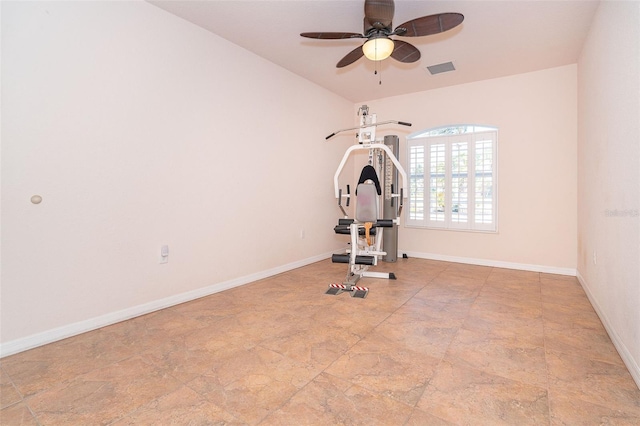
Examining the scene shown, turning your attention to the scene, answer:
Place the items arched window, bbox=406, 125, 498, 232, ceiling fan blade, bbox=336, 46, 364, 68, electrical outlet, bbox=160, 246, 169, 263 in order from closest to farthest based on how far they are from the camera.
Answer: ceiling fan blade, bbox=336, 46, 364, 68
electrical outlet, bbox=160, 246, 169, 263
arched window, bbox=406, 125, 498, 232

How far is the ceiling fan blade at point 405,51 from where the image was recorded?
2.72 m

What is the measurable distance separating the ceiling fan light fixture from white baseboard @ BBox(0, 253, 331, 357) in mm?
2819

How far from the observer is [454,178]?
500cm

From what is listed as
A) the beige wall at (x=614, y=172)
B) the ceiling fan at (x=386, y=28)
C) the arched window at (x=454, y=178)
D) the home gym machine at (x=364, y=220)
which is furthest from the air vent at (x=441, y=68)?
the ceiling fan at (x=386, y=28)

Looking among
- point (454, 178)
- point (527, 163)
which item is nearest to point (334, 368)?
point (454, 178)

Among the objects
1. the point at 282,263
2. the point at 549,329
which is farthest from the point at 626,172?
the point at 282,263

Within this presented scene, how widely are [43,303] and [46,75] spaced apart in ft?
5.53

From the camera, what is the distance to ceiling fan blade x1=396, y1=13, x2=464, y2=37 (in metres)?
2.22

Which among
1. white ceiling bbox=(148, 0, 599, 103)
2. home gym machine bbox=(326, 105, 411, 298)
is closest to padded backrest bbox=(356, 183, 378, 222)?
home gym machine bbox=(326, 105, 411, 298)

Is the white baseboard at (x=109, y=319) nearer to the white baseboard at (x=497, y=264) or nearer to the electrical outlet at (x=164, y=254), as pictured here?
the electrical outlet at (x=164, y=254)

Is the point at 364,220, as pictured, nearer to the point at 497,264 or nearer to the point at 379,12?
the point at 379,12

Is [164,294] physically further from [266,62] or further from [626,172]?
[626,172]

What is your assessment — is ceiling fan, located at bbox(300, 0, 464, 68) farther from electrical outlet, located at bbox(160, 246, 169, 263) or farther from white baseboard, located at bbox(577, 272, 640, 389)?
white baseboard, located at bbox(577, 272, 640, 389)

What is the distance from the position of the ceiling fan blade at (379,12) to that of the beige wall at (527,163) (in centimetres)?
300
